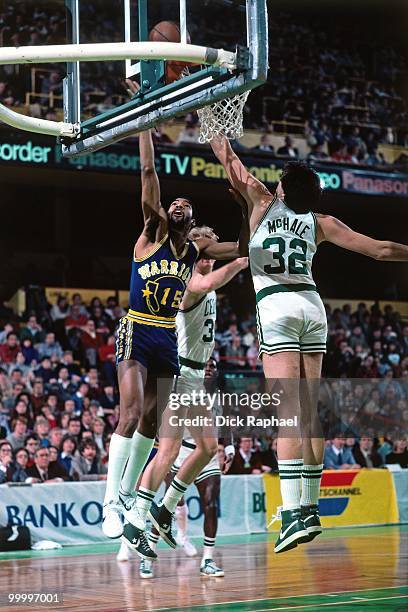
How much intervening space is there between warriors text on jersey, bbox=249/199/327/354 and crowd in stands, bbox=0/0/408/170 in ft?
35.8

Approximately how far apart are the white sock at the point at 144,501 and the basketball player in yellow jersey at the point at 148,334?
283mm

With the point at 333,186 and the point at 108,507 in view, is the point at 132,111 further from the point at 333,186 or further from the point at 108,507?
the point at 333,186

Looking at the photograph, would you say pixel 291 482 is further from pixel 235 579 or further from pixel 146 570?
pixel 146 570

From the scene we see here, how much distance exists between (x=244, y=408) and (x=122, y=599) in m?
8.25

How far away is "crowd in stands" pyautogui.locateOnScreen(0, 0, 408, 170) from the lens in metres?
19.7

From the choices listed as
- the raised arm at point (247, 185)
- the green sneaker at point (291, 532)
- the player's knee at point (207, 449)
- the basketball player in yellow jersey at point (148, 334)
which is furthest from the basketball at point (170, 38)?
the player's knee at point (207, 449)

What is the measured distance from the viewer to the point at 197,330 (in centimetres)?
1074

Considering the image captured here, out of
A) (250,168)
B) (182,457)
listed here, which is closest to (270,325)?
(182,457)

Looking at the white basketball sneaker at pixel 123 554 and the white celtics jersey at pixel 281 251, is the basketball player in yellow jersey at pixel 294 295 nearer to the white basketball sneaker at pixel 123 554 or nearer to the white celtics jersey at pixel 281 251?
the white celtics jersey at pixel 281 251

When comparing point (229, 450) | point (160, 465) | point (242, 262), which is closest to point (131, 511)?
point (160, 465)

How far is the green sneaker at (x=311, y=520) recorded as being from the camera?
274 inches

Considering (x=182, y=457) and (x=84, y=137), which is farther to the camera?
(x=182, y=457)

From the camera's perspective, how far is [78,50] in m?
6.28

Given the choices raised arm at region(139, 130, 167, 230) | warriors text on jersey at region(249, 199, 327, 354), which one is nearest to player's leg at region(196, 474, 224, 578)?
raised arm at region(139, 130, 167, 230)
